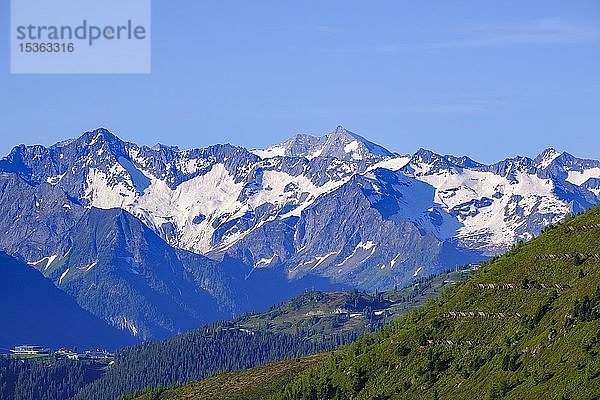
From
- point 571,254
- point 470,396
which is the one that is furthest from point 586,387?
point 571,254

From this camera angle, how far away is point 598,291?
17350cm

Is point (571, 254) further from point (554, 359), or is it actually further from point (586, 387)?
point (586, 387)

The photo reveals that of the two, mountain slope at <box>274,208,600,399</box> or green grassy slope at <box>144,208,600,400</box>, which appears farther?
mountain slope at <box>274,208,600,399</box>

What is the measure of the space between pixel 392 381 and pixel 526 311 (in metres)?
25.6

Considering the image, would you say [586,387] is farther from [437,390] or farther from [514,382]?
[437,390]

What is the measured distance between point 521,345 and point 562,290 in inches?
547

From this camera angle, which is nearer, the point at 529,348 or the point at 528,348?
the point at 529,348

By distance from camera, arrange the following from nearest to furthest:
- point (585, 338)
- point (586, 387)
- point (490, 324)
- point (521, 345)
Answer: point (586, 387)
point (585, 338)
point (521, 345)
point (490, 324)

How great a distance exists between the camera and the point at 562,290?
7387 inches

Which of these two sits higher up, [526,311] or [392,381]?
[526,311]

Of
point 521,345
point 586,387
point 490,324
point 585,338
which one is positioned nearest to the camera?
point 586,387

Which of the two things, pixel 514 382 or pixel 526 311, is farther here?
pixel 526 311

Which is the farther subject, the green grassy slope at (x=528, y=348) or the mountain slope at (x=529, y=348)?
the mountain slope at (x=529, y=348)

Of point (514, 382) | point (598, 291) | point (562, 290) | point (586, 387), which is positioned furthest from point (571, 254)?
point (586, 387)
